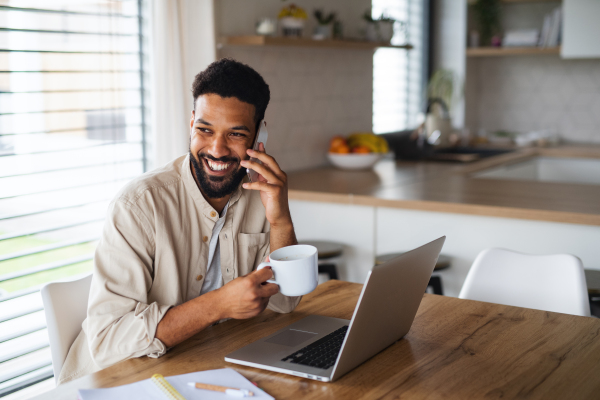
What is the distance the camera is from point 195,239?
62.0 inches

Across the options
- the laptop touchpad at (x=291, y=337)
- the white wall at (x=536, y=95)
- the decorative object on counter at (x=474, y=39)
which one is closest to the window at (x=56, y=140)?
the laptop touchpad at (x=291, y=337)

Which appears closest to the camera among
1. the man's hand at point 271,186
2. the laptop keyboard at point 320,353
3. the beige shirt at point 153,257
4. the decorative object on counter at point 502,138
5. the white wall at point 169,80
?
the laptop keyboard at point 320,353

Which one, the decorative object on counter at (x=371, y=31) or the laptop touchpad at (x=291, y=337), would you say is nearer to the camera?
the laptop touchpad at (x=291, y=337)

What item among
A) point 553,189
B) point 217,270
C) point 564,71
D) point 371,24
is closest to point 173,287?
point 217,270

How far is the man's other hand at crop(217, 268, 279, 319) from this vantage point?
127 centimetres

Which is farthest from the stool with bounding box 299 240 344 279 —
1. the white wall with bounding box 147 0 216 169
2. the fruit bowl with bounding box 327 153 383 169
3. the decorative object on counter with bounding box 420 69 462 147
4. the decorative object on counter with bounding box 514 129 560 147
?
the decorative object on counter with bounding box 514 129 560 147

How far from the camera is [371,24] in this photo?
3.83 meters

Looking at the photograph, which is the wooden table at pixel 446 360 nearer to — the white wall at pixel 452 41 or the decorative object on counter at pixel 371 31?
the decorative object on counter at pixel 371 31

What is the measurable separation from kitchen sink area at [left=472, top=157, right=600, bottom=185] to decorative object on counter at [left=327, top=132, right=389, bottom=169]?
1.02 m

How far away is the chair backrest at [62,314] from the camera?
150cm

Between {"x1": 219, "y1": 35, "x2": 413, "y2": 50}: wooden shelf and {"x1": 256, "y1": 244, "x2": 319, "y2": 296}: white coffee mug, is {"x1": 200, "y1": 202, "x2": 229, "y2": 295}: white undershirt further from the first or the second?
{"x1": 219, "y1": 35, "x2": 413, "y2": 50}: wooden shelf

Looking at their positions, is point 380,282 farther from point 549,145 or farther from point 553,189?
point 549,145

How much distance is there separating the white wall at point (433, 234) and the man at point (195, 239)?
46.8 inches

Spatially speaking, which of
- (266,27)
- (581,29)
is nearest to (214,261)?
(266,27)
